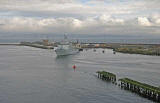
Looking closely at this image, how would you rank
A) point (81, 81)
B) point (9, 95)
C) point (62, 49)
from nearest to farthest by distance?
point (9, 95)
point (81, 81)
point (62, 49)

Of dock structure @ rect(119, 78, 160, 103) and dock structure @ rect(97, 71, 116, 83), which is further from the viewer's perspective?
dock structure @ rect(97, 71, 116, 83)

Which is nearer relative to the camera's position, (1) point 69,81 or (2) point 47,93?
(2) point 47,93

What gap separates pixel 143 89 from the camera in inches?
1115

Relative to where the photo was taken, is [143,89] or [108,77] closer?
[143,89]

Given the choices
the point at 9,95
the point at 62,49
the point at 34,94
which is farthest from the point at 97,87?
the point at 62,49

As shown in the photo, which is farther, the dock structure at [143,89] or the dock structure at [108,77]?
the dock structure at [108,77]

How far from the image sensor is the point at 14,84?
110ft

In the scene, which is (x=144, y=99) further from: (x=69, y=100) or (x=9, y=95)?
(x=9, y=95)

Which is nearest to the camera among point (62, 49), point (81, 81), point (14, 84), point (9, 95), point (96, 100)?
point (96, 100)

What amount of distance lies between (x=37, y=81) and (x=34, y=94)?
818 cm

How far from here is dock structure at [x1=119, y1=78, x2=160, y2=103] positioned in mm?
26031

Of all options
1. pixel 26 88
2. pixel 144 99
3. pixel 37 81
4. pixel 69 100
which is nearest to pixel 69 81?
pixel 37 81

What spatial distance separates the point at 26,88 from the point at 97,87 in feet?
32.3

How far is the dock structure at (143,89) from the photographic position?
26.0 metres
